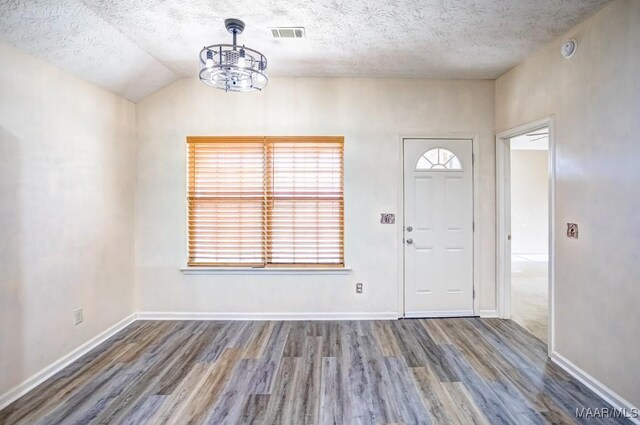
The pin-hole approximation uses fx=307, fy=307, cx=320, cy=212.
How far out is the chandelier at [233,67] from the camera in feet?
6.79

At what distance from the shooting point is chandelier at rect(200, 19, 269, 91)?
2.07 m

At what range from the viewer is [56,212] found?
2574 mm

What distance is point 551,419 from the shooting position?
195 cm

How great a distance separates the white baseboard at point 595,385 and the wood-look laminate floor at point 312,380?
0.18 feet

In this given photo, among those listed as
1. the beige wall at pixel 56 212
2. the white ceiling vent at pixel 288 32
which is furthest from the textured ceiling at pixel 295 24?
the beige wall at pixel 56 212

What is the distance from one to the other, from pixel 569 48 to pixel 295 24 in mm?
2234

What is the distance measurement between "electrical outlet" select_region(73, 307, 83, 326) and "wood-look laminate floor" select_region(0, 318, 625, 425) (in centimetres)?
34

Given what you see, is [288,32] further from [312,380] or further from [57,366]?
[57,366]

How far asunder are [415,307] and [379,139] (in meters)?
2.01

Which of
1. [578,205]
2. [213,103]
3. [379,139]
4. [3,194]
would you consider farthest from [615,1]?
[3,194]

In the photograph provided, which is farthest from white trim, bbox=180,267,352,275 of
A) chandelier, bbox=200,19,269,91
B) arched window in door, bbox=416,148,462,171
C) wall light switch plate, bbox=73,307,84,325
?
chandelier, bbox=200,19,269,91

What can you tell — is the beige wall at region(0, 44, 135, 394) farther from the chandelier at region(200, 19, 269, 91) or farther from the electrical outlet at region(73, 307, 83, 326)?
the chandelier at region(200, 19, 269, 91)

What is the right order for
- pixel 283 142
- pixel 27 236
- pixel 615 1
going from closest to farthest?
1. pixel 615 1
2. pixel 27 236
3. pixel 283 142

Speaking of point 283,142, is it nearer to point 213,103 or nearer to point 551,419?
point 213,103
